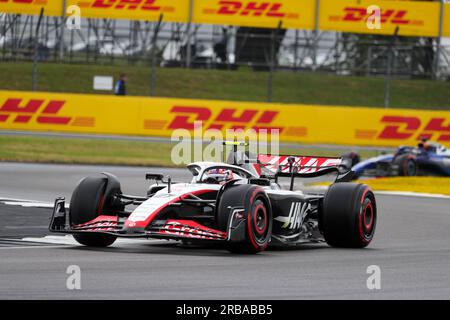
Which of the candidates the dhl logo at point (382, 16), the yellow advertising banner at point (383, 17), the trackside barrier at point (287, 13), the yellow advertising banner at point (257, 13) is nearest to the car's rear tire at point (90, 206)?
the trackside barrier at point (287, 13)

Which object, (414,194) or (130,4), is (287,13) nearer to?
(130,4)

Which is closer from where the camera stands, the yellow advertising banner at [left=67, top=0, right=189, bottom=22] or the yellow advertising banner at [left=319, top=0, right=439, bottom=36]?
the yellow advertising banner at [left=67, top=0, right=189, bottom=22]

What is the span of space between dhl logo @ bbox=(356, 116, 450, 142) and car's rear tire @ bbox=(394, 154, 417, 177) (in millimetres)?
4623

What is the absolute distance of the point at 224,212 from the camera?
11328mm

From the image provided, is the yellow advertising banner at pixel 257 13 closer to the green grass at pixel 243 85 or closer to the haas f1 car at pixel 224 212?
the green grass at pixel 243 85

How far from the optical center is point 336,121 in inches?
1271

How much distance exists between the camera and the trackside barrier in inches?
1464

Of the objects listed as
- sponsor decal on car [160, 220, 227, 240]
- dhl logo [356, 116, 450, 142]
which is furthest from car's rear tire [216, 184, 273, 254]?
dhl logo [356, 116, 450, 142]

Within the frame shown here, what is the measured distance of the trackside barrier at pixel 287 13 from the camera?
37.2 metres

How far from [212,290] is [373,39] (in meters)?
39.6

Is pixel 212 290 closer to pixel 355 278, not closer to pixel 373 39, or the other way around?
pixel 355 278

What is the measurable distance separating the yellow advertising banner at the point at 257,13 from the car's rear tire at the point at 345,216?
25.4 metres

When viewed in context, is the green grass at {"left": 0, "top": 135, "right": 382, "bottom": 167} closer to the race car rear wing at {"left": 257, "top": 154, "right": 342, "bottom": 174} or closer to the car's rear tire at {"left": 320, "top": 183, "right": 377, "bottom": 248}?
the race car rear wing at {"left": 257, "top": 154, "right": 342, "bottom": 174}
